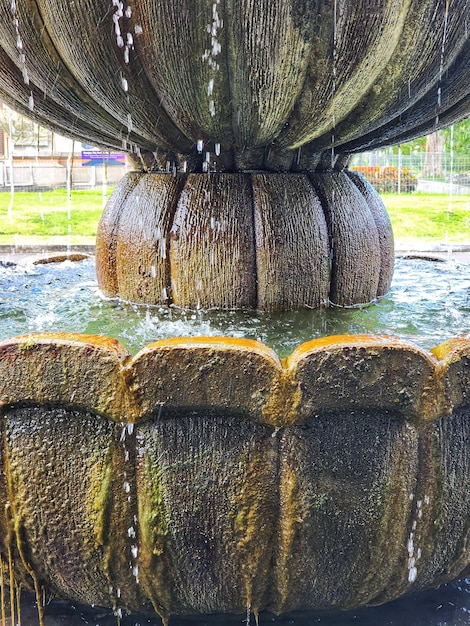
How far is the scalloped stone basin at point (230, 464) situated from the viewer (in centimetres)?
180

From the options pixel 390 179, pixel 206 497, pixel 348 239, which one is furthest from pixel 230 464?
pixel 390 179

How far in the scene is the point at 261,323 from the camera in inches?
109

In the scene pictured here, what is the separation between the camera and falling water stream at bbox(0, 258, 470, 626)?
7.46 ft

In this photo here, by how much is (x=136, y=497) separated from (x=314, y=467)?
488 mm

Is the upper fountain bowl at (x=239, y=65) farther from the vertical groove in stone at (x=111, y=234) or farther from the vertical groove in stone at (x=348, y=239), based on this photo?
the vertical groove in stone at (x=111, y=234)

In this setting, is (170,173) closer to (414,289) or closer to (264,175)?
(264,175)

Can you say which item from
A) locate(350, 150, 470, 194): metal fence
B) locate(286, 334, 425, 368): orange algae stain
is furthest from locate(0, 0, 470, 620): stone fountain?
locate(350, 150, 470, 194): metal fence

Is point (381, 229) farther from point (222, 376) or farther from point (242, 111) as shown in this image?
point (222, 376)

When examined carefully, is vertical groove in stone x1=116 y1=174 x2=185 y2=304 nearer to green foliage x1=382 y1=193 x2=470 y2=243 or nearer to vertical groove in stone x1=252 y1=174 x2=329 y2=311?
vertical groove in stone x1=252 y1=174 x2=329 y2=311

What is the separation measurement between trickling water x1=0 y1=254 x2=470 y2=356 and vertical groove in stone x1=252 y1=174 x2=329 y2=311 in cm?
9

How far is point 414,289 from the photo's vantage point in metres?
3.59

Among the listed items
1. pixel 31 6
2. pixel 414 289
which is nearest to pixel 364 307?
pixel 414 289

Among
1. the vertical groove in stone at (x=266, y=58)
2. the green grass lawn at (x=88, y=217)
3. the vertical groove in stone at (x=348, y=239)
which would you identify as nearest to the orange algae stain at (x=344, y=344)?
the vertical groove in stone at (x=266, y=58)

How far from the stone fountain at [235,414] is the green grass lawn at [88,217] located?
10.3 metres
